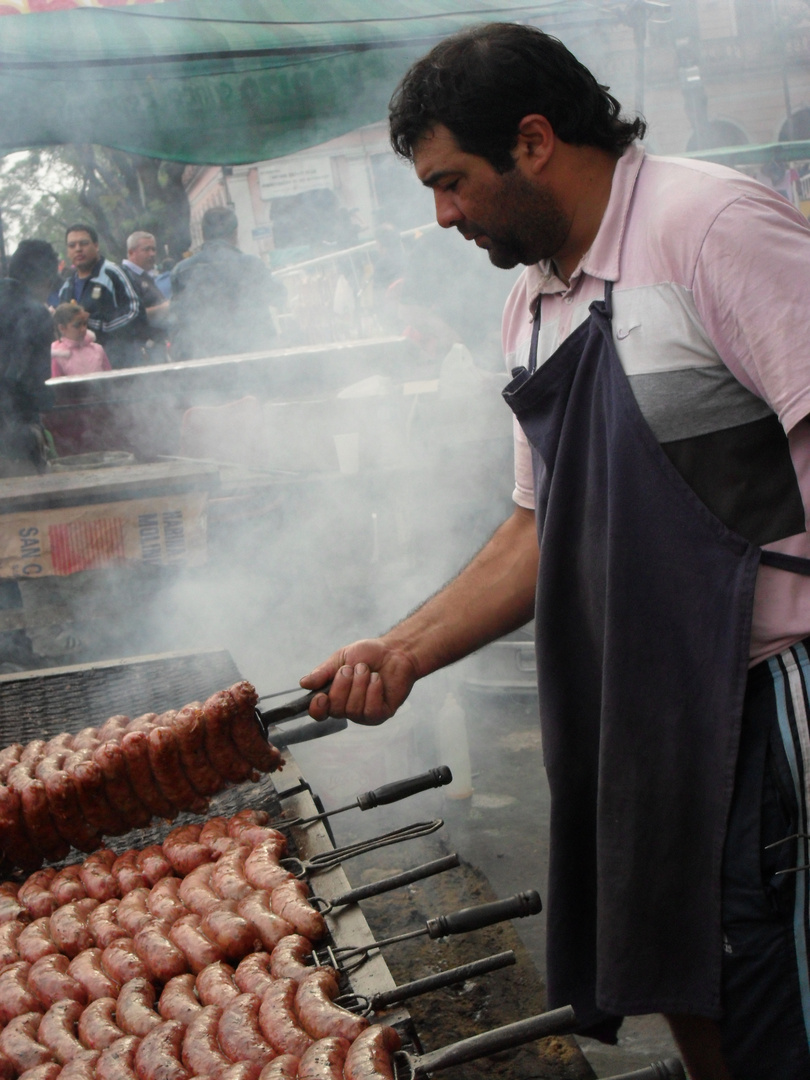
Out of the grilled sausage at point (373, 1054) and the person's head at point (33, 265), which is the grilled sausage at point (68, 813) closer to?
the grilled sausage at point (373, 1054)

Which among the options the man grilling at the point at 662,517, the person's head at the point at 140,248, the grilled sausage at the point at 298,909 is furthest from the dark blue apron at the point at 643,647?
the person's head at the point at 140,248

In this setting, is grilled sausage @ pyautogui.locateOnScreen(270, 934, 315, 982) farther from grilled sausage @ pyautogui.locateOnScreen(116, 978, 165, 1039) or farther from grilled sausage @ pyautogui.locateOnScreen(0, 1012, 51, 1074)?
grilled sausage @ pyautogui.locateOnScreen(0, 1012, 51, 1074)

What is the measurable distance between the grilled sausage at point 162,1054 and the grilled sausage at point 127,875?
2.56 ft

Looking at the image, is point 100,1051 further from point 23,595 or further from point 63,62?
point 63,62

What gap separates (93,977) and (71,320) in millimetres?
9203

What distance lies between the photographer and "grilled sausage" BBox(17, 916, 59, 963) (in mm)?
2504

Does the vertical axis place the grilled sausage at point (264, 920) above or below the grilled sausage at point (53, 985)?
above

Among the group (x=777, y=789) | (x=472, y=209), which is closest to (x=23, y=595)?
(x=472, y=209)

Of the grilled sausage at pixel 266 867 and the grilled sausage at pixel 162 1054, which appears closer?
the grilled sausage at pixel 162 1054

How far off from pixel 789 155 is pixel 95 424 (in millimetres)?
Answer: 11534

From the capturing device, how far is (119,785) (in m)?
3.02

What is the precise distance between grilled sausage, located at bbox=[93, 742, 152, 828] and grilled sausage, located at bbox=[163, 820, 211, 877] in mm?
170

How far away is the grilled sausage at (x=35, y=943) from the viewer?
250cm

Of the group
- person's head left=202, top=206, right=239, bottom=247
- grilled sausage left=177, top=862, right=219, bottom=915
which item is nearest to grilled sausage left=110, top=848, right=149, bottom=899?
grilled sausage left=177, top=862, right=219, bottom=915
